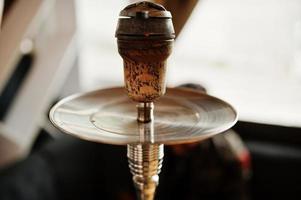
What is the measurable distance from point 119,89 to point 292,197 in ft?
4.22

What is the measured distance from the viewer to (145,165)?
1.43ft

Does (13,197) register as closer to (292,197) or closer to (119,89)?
(119,89)

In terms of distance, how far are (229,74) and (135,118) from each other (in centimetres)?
149

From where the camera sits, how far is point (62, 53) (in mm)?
1582

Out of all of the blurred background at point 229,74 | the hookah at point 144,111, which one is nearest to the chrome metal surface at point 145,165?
the hookah at point 144,111

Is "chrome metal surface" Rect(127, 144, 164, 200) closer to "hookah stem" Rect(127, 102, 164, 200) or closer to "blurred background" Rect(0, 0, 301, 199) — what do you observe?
"hookah stem" Rect(127, 102, 164, 200)

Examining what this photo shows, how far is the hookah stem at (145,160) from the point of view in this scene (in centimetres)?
43

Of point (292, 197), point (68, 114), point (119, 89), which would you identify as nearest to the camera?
point (68, 114)

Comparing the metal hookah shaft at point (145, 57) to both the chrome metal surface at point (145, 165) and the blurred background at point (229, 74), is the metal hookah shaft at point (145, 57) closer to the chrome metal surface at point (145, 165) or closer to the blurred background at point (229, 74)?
the chrome metal surface at point (145, 165)

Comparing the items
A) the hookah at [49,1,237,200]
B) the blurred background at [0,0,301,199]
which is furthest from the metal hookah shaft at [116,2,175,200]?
the blurred background at [0,0,301,199]

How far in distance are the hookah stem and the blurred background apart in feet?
3.17

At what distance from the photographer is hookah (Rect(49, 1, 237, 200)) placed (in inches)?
14.7

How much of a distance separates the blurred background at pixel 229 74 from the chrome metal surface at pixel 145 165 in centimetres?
96

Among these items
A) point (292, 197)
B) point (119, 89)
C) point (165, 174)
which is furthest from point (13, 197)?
point (292, 197)
